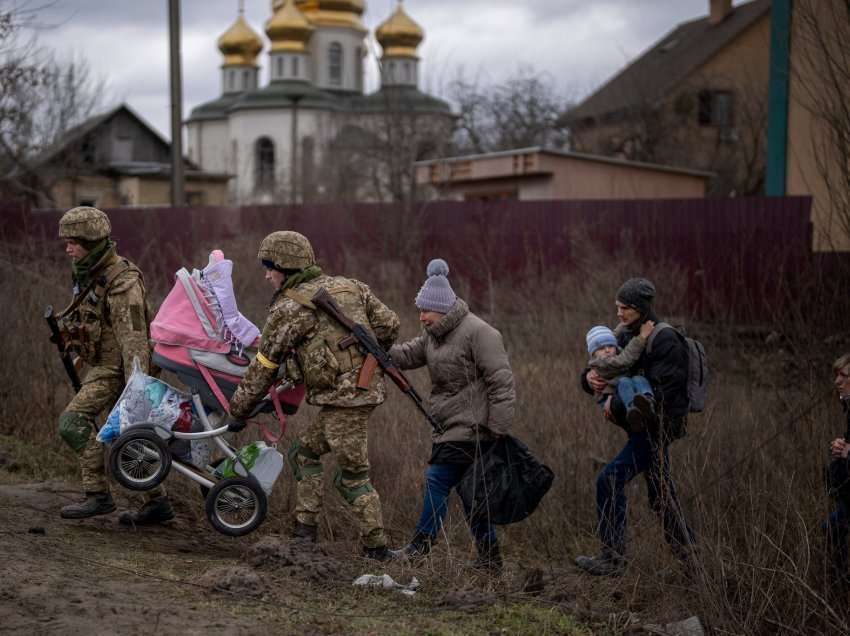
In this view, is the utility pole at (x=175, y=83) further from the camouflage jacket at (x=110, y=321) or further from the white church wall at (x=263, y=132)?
the white church wall at (x=263, y=132)

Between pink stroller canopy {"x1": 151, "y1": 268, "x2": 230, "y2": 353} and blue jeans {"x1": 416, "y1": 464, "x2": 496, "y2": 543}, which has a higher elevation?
pink stroller canopy {"x1": 151, "y1": 268, "x2": 230, "y2": 353}

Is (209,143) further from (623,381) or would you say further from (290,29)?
(623,381)

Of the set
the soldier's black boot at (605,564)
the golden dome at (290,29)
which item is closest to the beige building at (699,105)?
the golden dome at (290,29)

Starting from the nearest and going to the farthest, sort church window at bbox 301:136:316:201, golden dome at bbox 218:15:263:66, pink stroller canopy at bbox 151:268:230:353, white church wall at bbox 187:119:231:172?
1. pink stroller canopy at bbox 151:268:230:353
2. church window at bbox 301:136:316:201
3. white church wall at bbox 187:119:231:172
4. golden dome at bbox 218:15:263:66

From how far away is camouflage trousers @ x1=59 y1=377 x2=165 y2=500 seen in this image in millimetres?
6961

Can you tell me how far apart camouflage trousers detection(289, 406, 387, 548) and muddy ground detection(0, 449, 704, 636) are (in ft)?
0.69

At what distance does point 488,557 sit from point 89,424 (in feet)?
8.25

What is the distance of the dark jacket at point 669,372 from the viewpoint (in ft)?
21.9

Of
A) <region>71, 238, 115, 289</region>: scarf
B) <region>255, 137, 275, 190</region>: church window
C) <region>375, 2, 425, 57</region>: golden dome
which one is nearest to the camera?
<region>71, 238, 115, 289</region>: scarf

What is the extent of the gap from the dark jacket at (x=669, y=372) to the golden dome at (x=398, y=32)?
2500 inches

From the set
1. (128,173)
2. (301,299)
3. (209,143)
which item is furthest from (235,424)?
(209,143)

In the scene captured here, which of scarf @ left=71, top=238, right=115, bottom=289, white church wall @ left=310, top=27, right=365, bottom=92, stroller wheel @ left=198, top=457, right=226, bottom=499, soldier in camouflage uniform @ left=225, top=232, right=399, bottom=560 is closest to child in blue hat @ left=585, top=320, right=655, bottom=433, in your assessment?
soldier in camouflage uniform @ left=225, top=232, right=399, bottom=560

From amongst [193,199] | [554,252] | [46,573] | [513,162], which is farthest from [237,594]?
[193,199]

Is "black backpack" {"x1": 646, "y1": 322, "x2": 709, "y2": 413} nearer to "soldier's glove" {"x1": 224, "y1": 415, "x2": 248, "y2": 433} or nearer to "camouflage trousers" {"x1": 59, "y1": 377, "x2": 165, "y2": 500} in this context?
"soldier's glove" {"x1": 224, "y1": 415, "x2": 248, "y2": 433}
